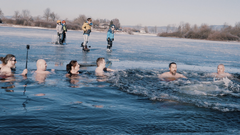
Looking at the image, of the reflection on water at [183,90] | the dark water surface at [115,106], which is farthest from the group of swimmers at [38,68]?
the reflection on water at [183,90]

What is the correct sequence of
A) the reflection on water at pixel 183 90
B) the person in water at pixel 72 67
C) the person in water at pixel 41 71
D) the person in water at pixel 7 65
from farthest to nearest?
1. the person in water at pixel 72 67
2. the person in water at pixel 41 71
3. the person in water at pixel 7 65
4. the reflection on water at pixel 183 90

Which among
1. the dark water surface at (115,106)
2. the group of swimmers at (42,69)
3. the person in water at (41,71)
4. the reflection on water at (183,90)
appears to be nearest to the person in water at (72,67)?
the group of swimmers at (42,69)

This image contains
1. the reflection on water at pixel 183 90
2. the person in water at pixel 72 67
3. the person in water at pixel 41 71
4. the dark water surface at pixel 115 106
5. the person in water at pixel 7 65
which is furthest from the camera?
the person in water at pixel 72 67

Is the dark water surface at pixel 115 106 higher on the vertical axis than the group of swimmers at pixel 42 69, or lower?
lower

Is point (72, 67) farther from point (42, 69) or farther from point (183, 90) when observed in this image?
point (183, 90)

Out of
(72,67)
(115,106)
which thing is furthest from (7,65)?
(115,106)

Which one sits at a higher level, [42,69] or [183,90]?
[42,69]

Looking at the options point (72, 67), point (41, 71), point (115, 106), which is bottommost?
point (115, 106)

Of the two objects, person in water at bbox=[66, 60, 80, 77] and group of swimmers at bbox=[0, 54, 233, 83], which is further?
person in water at bbox=[66, 60, 80, 77]

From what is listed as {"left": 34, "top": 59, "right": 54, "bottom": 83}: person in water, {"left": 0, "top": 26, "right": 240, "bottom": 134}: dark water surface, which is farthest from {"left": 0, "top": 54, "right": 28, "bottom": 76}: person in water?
{"left": 34, "top": 59, "right": 54, "bottom": 83}: person in water

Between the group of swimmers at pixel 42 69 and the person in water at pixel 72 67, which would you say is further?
the person in water at pixel 72 67

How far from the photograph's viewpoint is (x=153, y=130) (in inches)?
133

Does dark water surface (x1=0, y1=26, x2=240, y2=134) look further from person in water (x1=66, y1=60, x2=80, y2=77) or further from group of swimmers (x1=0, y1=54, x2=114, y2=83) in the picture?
person in water (x1=66, y1=60, x2=80, y2=77)

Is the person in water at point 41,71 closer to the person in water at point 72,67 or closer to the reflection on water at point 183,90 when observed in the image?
the person in water at point 72,67
